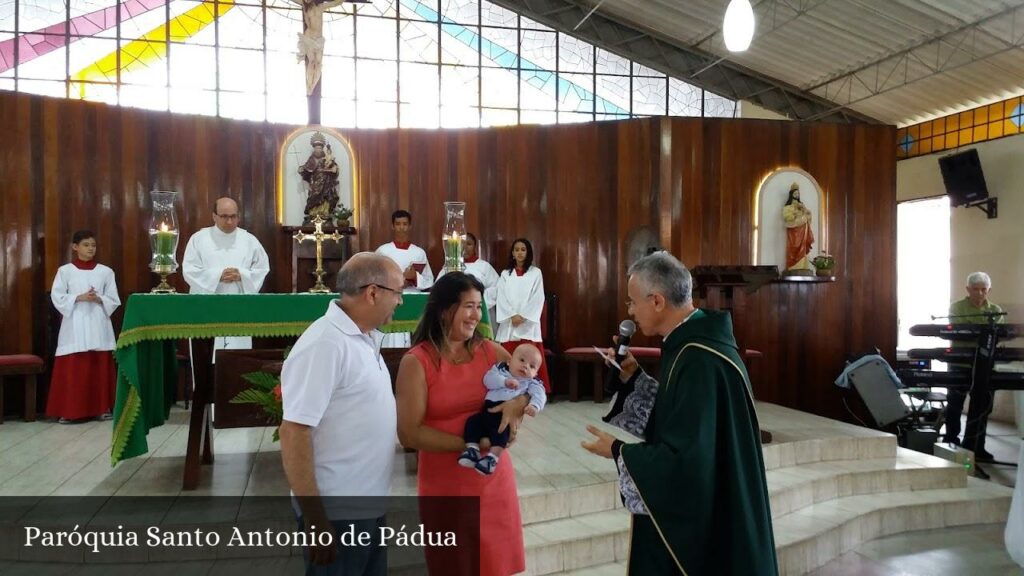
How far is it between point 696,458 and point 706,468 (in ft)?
0.13

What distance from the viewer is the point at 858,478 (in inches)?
180

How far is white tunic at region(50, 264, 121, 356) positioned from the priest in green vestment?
468 cm

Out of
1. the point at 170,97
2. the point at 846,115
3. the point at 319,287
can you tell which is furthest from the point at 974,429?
the point at 170,97

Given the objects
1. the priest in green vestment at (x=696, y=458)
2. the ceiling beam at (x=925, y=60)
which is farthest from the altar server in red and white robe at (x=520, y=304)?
the ceiling beam at (x=925, y=60)

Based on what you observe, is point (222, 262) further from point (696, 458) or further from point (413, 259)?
point (696, 458)

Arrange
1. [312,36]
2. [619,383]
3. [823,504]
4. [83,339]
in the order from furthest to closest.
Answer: [312,36], [83,339], [823,504], [619,383]

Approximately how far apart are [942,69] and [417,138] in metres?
7.94

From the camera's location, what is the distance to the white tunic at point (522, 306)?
641cm

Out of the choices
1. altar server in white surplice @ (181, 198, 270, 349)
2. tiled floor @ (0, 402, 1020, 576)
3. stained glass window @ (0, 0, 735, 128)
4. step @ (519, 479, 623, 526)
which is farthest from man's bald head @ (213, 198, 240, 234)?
stained glass window @ (0, 0, 735, 128)

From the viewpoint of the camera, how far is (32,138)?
5.81 m

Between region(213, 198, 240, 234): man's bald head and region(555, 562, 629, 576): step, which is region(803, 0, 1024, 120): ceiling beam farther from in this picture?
region(213, 198, 240, 234): man's bald head

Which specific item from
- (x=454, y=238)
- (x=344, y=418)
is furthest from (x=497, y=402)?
(x=454, y=238)

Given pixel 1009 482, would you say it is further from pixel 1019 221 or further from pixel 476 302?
pixel 1019 221

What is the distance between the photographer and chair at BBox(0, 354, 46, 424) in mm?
5133
